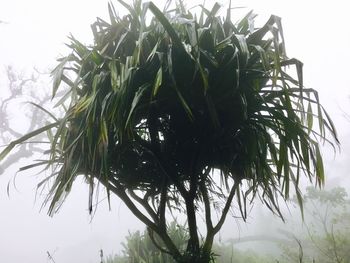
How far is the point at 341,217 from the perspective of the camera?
669 cm

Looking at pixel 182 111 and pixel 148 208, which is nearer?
pixel 182 111

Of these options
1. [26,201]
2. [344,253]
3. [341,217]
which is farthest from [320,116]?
[26,201]

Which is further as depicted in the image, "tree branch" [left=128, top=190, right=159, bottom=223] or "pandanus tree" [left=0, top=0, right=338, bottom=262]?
"tree branch" [left=128, top=190, right=159, bottom=223]

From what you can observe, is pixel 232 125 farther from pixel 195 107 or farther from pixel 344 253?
pixel 344 253

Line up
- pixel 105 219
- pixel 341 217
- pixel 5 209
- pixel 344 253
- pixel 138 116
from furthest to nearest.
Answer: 1. pixel 5 209
2. pixel 105 219
3. pixel 341 217
4. pixel 344 253
5. pixel 138 116

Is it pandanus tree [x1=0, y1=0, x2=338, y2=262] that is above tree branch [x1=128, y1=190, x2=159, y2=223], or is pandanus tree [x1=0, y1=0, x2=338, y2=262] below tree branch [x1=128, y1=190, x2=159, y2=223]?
above

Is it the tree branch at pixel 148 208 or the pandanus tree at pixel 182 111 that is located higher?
the pandanus tree at pixel 182 111

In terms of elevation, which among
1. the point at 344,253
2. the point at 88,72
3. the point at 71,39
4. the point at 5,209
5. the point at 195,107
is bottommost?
the point at 344,253

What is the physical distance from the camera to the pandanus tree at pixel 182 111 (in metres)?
1.23

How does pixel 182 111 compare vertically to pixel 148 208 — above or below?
above

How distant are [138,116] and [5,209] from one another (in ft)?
142

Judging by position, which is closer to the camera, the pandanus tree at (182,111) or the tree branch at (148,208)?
the pandanus tree at (182,111)

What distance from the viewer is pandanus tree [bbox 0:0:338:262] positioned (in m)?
1.23

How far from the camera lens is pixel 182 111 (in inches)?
56.3
